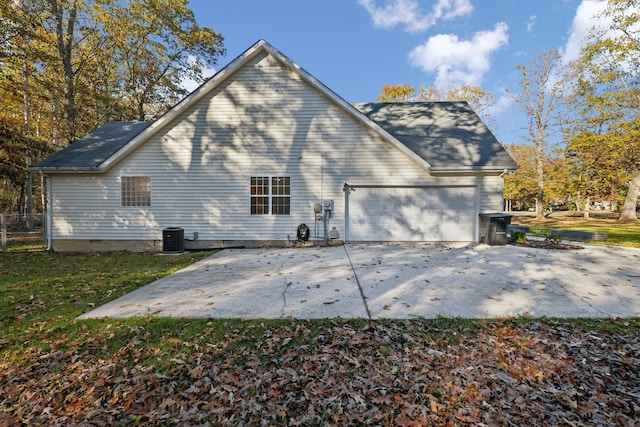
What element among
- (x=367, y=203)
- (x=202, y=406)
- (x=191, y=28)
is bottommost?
(x=202, y=406)

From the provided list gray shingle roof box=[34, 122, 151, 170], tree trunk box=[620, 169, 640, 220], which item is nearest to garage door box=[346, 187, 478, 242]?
gray shingle roof box=[34, 122, 151, 170]

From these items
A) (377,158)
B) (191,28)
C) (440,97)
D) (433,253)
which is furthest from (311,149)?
(440,97)

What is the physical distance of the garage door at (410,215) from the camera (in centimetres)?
1041

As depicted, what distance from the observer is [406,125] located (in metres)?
12.3

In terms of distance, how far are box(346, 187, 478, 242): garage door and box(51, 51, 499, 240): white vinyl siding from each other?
1.44 feet

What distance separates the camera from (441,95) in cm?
2825

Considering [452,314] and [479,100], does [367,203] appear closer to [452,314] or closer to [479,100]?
[452,314]

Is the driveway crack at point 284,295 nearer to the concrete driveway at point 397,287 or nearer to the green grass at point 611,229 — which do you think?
the concrete driveway at point 397,287

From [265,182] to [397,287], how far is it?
687 centimetres

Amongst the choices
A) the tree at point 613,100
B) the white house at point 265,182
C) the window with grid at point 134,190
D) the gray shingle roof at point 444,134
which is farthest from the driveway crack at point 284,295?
the tree at point 613,100

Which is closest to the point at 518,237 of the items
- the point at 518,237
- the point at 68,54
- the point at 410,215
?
the point at 518,237

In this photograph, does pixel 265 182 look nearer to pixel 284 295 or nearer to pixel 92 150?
pixel 284 295

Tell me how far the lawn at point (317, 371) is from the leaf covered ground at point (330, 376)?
0.01 metres

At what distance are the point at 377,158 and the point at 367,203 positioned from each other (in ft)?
5.75
